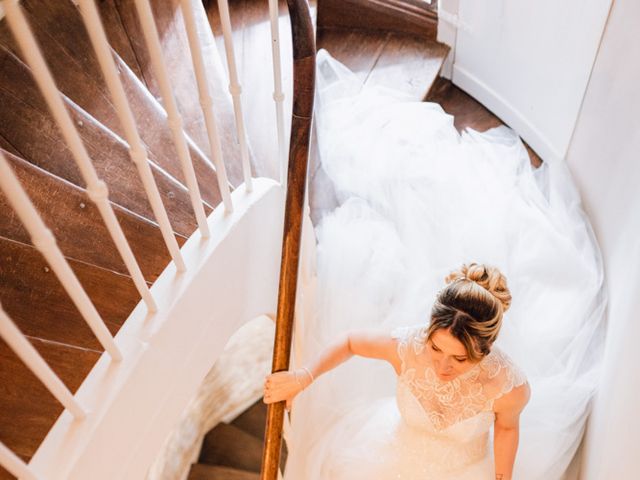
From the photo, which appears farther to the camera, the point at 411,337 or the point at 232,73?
the point at 411,337

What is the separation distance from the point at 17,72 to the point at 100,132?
0.30 meters

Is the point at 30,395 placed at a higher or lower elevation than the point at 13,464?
lower

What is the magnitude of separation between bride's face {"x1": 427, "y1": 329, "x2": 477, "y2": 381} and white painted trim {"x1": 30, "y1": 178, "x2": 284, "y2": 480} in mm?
652

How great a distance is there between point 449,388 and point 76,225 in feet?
4.02

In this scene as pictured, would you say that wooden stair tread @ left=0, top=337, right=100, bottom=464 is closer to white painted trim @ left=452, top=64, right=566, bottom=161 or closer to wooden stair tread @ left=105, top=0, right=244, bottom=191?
wooden stair tread @ left=105, top=0, right=244, bottom=191

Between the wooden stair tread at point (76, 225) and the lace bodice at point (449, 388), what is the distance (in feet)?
2.72

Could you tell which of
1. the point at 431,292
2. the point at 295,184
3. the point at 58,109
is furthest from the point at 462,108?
the point at 58,109

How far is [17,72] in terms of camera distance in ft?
6.85

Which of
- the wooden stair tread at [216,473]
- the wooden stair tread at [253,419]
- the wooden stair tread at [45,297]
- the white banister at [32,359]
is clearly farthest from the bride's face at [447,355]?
the wooden stair tread at [253,419]

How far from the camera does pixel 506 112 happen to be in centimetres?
362

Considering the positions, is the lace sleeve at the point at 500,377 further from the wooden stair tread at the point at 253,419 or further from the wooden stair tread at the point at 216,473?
the wooden stair tread at the point at 253,419

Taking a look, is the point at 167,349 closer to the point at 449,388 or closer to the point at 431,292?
the point at 449,388

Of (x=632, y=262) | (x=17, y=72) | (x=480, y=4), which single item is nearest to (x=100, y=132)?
(x=17, y=72)

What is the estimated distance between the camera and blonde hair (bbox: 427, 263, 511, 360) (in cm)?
199
